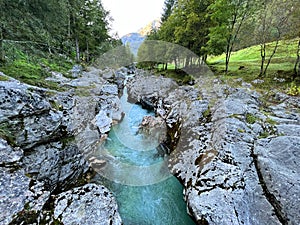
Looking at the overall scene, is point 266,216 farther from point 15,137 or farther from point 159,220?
point 15,137

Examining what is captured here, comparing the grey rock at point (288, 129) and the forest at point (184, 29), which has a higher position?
the forest at point (184, 29)

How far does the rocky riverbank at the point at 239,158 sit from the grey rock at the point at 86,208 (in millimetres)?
2744

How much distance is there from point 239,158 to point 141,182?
14.6 feet

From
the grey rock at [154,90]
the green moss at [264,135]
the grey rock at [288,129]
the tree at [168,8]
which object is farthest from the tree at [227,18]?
the tree at [168,8]

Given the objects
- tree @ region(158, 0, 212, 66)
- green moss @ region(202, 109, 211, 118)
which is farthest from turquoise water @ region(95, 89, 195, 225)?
tree @ region(158, 0, 212, 66)

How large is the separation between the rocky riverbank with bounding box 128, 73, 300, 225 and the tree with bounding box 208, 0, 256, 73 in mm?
7008

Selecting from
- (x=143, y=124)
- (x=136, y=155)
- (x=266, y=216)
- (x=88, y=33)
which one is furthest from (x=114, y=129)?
(x=88, y=33)

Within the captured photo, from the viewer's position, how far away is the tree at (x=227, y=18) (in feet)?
43.1

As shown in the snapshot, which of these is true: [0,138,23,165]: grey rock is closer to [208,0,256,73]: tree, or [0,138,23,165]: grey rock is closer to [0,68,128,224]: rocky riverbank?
[0,68,128,224]: rocky riverbank

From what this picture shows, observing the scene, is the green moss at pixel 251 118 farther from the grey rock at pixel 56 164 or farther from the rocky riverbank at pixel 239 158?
the grey rock at pixel 56 164

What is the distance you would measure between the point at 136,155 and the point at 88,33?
2098 cm

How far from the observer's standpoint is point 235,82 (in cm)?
1369

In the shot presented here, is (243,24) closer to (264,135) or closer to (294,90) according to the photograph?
(294,90)

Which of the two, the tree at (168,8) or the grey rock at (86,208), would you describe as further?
the tree at (168,8)
